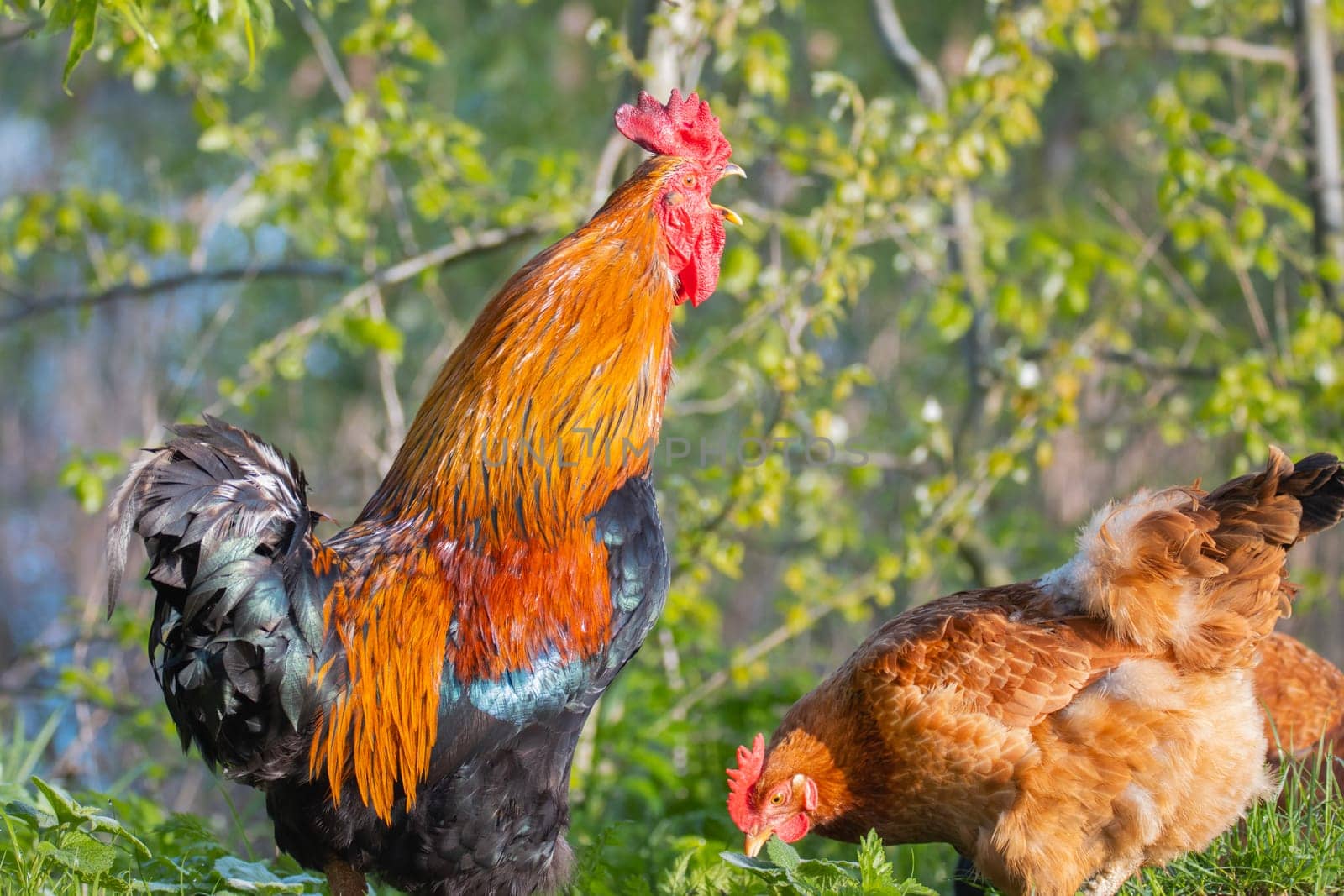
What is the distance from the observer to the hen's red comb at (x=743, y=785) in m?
3.89

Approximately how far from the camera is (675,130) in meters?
3.96

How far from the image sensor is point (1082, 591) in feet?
12.2

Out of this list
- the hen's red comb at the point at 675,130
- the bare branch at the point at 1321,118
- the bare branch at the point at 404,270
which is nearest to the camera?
the hen's red comb at the point at 675,130

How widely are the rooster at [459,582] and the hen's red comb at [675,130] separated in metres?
0.10

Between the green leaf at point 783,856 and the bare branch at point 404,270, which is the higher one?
the bare branch at point 404,270

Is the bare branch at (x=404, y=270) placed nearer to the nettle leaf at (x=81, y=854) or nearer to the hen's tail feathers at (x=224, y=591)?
the hen's tail feathers at (x=224, y=591)

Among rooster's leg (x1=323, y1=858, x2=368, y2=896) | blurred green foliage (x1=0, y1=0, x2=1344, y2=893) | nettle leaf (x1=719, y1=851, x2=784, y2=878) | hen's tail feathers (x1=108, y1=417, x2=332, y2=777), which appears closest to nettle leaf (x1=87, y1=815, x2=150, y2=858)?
blurred green foliage (x1=0, y1=0, x2=1344, y2=893)

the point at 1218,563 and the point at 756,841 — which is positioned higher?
the point at 1218,563

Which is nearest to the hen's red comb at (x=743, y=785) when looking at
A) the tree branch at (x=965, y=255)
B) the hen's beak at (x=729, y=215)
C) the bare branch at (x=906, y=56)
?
the hen's beak at (x=729, y=215)

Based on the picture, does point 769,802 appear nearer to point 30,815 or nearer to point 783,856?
point 783,856

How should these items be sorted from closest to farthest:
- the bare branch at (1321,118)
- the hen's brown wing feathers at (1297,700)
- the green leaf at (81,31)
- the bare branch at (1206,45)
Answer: the green leaf at (81,31) < the hen's brown wing feathers at (1297,700) < the bare branch at (1321,118) < the bare branch at (1206,45)

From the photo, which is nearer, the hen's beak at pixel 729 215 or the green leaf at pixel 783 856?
the green leaf at pixel 783 856

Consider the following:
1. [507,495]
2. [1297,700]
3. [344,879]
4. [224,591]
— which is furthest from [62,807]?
[1297,700]

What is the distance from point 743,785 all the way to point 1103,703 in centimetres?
118
